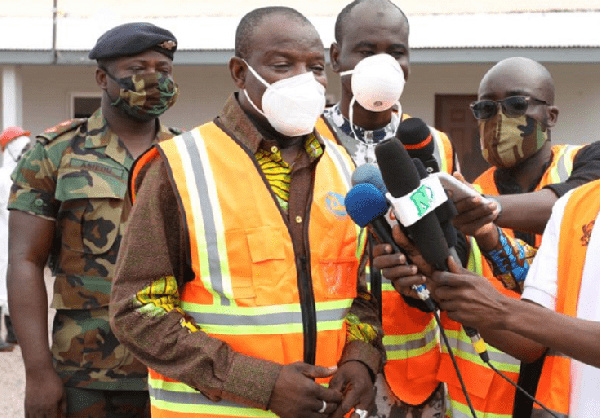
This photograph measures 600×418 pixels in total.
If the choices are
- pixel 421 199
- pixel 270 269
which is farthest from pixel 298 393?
pixel 421 199

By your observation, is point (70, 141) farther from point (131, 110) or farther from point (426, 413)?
point (426, 413)

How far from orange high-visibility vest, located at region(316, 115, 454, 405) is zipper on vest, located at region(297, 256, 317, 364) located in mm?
815

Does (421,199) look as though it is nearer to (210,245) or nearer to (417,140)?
(417,140)

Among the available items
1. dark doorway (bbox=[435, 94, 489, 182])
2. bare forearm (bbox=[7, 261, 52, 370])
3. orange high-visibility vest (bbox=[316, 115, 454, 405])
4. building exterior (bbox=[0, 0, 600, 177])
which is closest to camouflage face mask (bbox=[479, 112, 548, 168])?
orange high-visibility vest (bbox=[316, 115, 454, 405])

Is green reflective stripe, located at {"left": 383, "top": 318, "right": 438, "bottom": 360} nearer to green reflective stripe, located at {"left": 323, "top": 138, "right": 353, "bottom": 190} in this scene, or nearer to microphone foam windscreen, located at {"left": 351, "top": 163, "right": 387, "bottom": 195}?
green reflective stripe, located at {"left": 323, "top": 138, "right": 353, "bottom": 190}

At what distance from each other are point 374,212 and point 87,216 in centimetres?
154

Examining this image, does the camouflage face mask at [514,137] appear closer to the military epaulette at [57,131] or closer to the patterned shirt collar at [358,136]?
the patterned shirt collar at [358,136]

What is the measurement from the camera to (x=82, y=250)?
3.43 meters

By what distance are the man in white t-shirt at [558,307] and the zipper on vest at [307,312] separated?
47cm

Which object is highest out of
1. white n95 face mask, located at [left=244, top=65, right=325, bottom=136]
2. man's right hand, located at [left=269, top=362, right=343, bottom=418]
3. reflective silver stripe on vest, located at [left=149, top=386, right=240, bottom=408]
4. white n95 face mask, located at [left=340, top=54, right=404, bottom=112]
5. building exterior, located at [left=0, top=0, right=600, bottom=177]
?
building exterior, located at [left=0, top=0, right=600, bottom=177]

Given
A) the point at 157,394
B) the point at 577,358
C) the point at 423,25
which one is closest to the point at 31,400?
the point at 157,394

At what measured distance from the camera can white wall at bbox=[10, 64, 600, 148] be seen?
44.9 feet

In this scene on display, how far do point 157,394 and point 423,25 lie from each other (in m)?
11.3

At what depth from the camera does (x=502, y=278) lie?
300cm
